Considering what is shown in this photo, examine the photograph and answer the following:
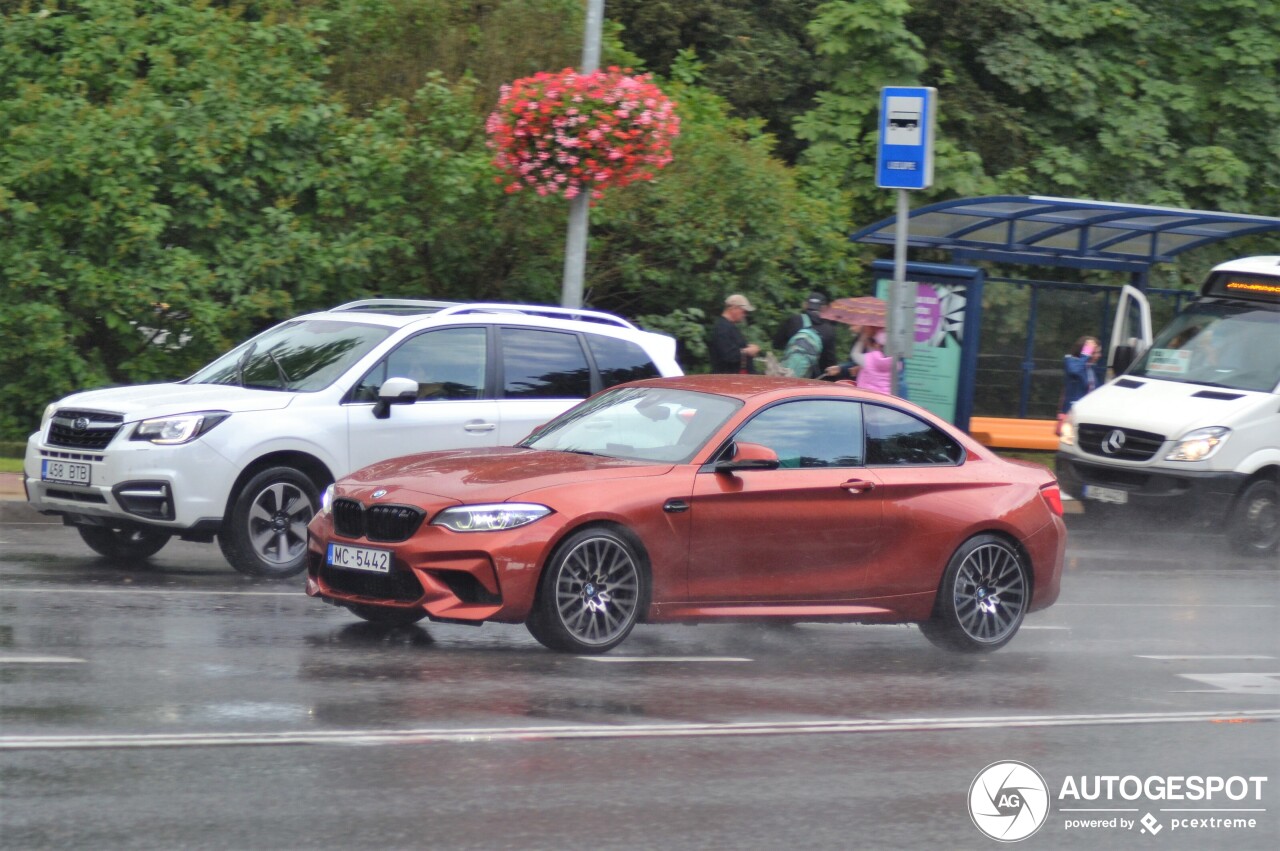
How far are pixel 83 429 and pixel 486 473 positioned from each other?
3.40 meters

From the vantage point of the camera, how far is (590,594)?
8820 mm

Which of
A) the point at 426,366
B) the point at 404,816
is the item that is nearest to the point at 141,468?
the point at 426,366

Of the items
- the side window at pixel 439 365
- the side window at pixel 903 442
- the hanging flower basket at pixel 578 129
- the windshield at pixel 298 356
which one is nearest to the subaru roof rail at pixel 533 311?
the side window at pixel 439 365

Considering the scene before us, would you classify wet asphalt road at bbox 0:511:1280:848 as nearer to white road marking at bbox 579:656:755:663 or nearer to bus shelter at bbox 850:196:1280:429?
white road marking at bbox 579:656:755:663

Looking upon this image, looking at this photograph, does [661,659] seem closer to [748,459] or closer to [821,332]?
[748,459]

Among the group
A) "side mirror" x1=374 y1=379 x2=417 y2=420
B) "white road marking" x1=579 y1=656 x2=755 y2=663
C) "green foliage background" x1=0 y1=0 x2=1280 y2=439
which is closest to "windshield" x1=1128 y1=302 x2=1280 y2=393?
"green foliage background" x1=0 y1=0 x2=1280 y2=439

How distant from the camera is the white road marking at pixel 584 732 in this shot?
6.50 m

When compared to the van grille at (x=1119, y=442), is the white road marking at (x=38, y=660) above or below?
below

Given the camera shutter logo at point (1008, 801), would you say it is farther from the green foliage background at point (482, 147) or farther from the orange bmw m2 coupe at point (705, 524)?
the green foliage background at point (482, 147)

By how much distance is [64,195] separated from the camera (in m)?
17.1

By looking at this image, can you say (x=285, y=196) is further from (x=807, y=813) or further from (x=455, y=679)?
(x=807, y=813)

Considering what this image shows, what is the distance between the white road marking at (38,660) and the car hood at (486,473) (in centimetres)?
173

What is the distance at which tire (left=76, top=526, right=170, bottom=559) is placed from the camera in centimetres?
1181

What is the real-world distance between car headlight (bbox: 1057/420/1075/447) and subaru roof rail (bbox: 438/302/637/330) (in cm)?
637
